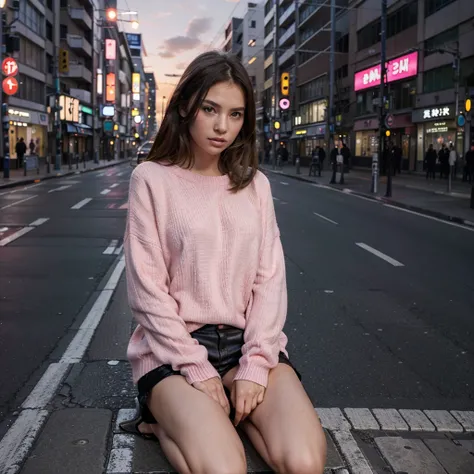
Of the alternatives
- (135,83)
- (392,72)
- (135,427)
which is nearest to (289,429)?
(135,427)

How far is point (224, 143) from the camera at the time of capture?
2986 millimetres

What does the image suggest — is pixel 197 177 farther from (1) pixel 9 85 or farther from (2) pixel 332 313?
(1) pixel 9 85

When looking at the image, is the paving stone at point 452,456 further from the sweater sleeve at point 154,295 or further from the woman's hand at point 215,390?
the sweater sleeve at point 154,295

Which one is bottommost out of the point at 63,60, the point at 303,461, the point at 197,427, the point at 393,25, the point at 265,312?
the point at 303,461

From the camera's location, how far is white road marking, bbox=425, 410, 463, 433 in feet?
12.1

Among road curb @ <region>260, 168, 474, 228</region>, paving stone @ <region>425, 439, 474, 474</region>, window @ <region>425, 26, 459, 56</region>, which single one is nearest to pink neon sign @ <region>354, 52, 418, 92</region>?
window @ <region>425, 26, 459, 56</region>

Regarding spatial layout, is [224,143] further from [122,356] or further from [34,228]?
[34,228]

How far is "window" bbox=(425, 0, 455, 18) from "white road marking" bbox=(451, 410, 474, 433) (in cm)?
3743

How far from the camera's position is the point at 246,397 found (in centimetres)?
263

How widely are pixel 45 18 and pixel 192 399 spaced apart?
5793cm

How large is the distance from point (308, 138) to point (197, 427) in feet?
225

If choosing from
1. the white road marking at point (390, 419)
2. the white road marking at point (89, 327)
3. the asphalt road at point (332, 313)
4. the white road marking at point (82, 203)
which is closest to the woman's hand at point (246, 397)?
the white road marking at point (390, 419)

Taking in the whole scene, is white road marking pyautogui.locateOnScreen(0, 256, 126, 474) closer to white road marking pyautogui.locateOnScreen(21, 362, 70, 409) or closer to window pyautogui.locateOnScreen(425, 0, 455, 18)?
white road marking pyautogui.locateOnScreen(21, 362, 70, 409)

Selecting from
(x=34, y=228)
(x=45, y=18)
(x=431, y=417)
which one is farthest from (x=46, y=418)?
(x=45, y=18)
